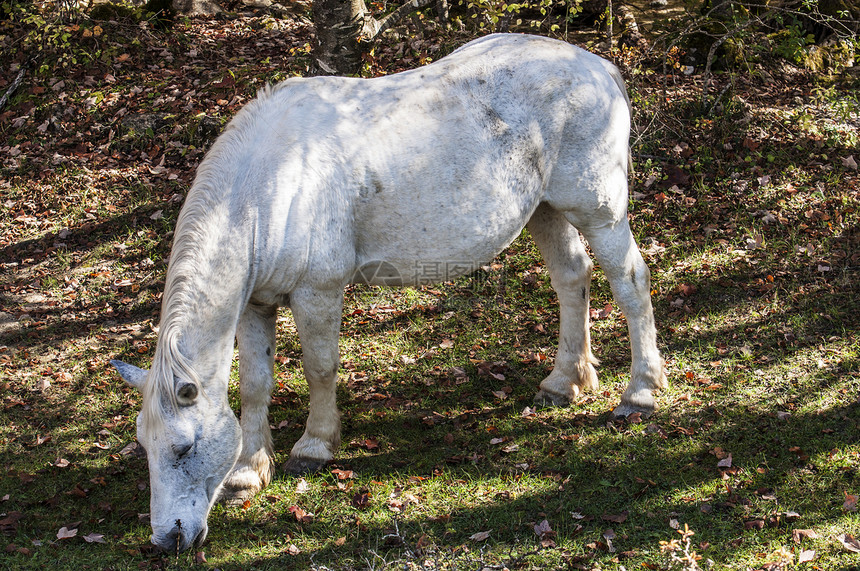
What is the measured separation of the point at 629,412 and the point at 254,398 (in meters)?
2.83

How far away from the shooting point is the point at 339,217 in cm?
488

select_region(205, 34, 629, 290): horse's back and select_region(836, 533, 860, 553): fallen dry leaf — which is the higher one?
select_region(205, 34, 629, 290): horse's back

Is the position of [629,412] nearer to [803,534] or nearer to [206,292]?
[803,534]

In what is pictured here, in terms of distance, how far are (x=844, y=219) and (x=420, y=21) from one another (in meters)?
6.03

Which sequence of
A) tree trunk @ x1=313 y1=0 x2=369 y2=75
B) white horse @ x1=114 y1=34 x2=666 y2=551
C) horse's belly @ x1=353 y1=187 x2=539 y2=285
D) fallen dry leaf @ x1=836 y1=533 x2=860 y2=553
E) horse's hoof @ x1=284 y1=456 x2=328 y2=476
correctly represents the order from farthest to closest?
1. tree trunk @ x1=313 y1=0 x2=369 y2=75
2. horse's hoof @ x1=284 y1=456 x2=328 y2=476
3. horse's belly @ x1=353 y1=187 x2=539 y2=285
4. fallen dry leaf @ x1=836 y1=533 x2=860 y2=553
5. white horse @ x1=114 y1=34 x2=666 y2=551

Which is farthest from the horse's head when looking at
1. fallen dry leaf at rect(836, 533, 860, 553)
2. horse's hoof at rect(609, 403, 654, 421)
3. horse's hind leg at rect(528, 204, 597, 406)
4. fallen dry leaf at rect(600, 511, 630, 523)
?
fallen dry leaf at rect(836, 533, 860, 553)

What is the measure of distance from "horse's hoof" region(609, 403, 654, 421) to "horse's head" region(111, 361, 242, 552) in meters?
2.99

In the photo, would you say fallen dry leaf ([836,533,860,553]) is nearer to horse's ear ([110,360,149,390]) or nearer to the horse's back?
the horse's back

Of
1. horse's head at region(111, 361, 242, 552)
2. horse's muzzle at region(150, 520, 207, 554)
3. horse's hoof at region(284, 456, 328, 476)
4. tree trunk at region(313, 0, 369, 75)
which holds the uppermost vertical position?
tree trunk at region(313, 0, 369, 75)

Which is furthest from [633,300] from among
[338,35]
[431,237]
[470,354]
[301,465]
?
[338,35]

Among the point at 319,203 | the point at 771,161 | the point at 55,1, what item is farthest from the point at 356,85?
the point at 55,1

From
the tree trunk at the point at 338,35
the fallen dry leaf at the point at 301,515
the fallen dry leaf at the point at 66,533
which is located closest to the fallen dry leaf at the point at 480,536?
the fallen dry leaf at the point at 301,515

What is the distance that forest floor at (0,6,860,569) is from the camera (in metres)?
4.75

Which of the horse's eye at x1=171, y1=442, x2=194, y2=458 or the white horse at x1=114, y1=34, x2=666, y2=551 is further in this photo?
the white horse at x1=114, y1=34, x2=666, y2=551
